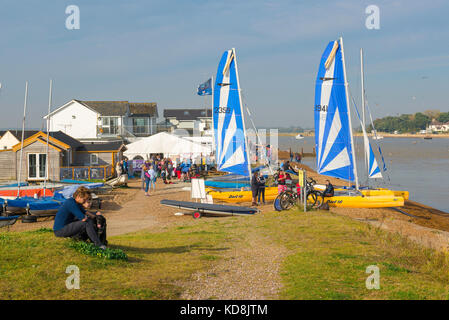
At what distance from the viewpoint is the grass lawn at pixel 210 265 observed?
736cm

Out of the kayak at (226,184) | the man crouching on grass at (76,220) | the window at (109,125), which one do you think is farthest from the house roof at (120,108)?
the man crouching on grass at (76,220)

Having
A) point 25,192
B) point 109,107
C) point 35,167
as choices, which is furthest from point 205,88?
point 109,107

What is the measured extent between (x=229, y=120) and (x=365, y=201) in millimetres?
8337

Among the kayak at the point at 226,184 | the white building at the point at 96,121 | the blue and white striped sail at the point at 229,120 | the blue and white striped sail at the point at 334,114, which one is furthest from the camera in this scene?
the white building at the point at 96,121

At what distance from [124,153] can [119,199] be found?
1456 centimetres

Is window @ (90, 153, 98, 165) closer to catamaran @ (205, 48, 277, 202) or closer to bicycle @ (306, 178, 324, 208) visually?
catamaran @ (205, 48, 277, 202)

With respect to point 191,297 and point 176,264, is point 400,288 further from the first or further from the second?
point 176,264

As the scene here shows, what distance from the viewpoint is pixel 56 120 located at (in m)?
58.6

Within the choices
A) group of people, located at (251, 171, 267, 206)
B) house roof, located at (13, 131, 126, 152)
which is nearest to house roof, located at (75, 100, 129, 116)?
house roof, located at (13, 131, 126, 152)

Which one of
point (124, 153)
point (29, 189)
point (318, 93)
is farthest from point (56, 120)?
point (318, 93)

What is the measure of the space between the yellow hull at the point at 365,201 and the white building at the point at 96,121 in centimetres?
3923

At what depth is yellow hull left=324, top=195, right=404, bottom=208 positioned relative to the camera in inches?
843

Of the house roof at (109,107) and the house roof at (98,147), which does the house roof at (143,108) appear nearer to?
the house roof at (109,107)

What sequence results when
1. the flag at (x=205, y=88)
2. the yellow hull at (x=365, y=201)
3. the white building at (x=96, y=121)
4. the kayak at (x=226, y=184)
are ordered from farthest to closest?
the white building at (x=96, y=121)
the flag at (x=205, y=88)
the kayak at (x=226, y=184)
the yellow hull at (x=365, y=201)
